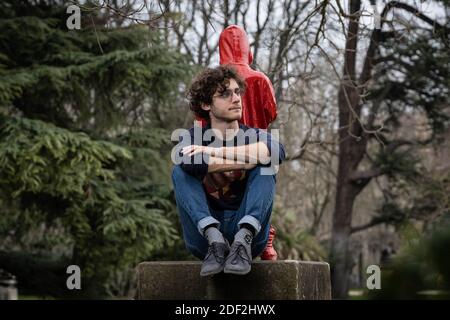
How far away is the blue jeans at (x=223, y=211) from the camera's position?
3480 mm

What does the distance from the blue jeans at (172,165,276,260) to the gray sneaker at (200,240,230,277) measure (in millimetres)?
200

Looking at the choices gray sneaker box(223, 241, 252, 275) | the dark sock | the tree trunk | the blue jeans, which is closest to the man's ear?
the blue jeans

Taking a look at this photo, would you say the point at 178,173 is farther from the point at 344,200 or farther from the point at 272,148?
the point at 344,200

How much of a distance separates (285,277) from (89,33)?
9.54 metres

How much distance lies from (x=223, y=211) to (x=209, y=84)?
0.69 m

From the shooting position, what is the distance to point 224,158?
3582 millimetres

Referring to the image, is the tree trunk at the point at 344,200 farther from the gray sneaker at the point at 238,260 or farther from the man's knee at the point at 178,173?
the gray sneaker at the point at 238,260

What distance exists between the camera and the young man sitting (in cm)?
337

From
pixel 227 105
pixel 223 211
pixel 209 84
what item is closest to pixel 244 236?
pixel 223 211

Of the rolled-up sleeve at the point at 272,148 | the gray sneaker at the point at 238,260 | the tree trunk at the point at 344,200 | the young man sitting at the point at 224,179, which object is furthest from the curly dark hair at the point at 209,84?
the tree trunk at the point at 344,200

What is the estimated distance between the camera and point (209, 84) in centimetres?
386

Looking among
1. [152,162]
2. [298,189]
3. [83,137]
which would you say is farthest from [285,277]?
[298,189]

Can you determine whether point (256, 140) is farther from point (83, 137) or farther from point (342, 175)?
point (342, 175)

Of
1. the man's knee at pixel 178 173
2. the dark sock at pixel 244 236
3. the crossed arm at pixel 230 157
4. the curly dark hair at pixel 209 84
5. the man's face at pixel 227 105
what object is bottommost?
the dark sock at pixel 244 236
